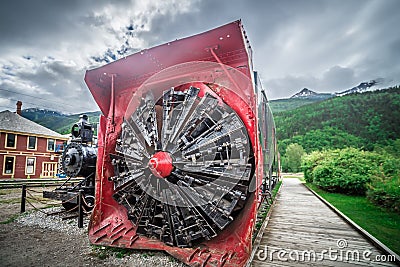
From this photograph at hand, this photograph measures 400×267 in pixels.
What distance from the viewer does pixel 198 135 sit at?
3.08 metres

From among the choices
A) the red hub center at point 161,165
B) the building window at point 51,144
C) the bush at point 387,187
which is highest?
the building window at point 51,144

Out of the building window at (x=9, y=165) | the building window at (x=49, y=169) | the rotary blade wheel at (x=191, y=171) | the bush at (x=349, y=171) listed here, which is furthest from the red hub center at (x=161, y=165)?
the building window at (x=49, y=169)

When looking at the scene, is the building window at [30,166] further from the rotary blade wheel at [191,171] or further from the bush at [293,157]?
the bush at [293,157]

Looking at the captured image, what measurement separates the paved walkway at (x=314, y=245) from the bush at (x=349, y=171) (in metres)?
5.17

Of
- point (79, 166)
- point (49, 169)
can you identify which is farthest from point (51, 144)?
point (79, 166)

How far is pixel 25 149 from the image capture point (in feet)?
72.2

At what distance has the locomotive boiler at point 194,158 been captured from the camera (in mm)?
2906

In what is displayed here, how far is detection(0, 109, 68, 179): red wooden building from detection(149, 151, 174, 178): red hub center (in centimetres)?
2419

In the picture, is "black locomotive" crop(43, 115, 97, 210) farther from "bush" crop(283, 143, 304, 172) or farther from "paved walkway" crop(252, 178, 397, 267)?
"bush" crop(283, 143, 304, 172)

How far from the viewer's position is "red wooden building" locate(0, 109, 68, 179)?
20784 mm

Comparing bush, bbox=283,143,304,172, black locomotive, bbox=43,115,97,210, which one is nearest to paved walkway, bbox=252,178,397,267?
black locomotive, bbox=43,115,97,210

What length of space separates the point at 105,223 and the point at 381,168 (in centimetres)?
904

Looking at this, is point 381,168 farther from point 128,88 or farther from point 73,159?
point 73,159

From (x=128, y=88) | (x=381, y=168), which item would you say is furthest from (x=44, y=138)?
(x=381, y=168)
